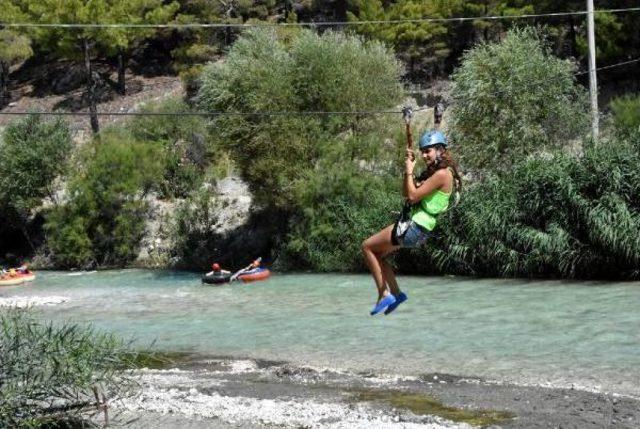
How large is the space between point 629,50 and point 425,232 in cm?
3669

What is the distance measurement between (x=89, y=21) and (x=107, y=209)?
48.9 feet

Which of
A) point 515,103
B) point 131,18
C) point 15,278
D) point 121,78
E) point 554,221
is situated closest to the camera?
point 554,221

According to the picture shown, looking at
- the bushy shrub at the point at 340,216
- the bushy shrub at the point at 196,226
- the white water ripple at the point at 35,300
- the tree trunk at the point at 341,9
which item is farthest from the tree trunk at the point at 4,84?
the bushy shrub at the point at 340,216

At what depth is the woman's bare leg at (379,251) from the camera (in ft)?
29.9

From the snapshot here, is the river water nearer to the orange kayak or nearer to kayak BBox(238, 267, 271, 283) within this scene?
kayak BBox(238, 267, 271, 283)

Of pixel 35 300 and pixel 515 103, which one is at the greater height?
pixel 515 103

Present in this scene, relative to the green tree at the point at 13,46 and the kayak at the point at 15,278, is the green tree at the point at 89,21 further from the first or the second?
the kayak at the point at 15,278

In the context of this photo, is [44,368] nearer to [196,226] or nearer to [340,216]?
[340,216]

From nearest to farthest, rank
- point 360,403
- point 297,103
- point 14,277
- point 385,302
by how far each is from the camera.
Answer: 1. point 385,302
2. point 360,403
3. point 14,277
4. point 297,103

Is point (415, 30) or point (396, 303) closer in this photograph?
point (396, 303)

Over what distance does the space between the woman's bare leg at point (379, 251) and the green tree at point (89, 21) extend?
39.9 meters

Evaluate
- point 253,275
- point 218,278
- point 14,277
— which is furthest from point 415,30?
point 14,277

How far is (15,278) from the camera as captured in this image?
31.5 metres

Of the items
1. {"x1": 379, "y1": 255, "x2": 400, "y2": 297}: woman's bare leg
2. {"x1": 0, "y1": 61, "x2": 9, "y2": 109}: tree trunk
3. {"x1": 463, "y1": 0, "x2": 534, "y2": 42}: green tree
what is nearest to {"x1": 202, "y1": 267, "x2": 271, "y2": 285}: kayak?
{"x1": 379, "y1": 255, "x2": 400, "y2": 297}: woman's bare leg
